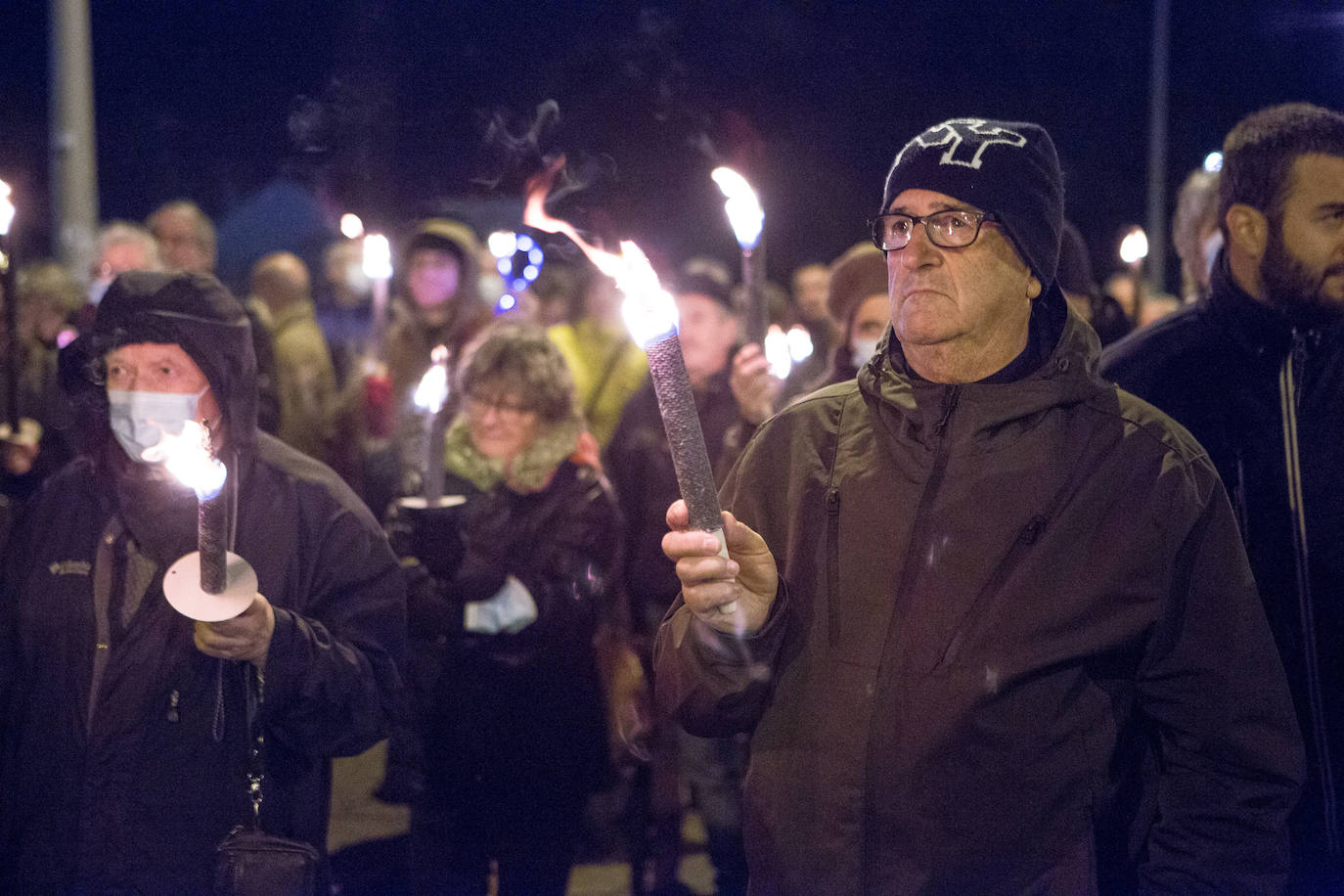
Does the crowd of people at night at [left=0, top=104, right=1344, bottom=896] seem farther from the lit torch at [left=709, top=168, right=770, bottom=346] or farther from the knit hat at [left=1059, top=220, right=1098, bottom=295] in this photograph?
the knit hat at [left=1059, top=220, right=1098, bottom=295]

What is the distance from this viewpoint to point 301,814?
9.39 ft

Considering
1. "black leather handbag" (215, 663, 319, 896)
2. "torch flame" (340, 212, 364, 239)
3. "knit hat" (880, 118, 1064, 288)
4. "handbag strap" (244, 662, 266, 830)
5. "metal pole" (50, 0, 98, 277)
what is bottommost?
"black leather handbag" (215, 663, 319, 896)

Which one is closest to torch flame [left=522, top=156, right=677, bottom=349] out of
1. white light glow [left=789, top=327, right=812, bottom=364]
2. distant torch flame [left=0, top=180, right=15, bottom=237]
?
distant torch flame [left=0, top=180, right=15, bottom=237]

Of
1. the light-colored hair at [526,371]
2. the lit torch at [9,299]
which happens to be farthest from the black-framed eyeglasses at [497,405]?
the lit torch at [9,299]

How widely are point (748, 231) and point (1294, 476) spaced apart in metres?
1.46

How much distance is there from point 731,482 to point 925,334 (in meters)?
0.49

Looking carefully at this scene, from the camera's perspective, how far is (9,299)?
3.65 meters

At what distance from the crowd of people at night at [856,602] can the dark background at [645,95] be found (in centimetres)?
76

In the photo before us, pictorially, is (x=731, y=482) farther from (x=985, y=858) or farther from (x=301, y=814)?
(x=301, y=814)

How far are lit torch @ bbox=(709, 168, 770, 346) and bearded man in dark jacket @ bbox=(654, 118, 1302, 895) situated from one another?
794mm

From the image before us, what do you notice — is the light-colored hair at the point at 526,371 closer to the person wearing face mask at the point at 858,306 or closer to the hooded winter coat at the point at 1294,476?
the person wearing face mask at the point at 858,306

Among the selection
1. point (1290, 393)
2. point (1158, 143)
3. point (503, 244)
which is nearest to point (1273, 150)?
point (1290, 393)

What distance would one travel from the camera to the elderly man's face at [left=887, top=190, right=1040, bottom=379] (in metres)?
2.38

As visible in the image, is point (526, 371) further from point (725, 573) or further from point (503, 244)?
point (725, 573)
